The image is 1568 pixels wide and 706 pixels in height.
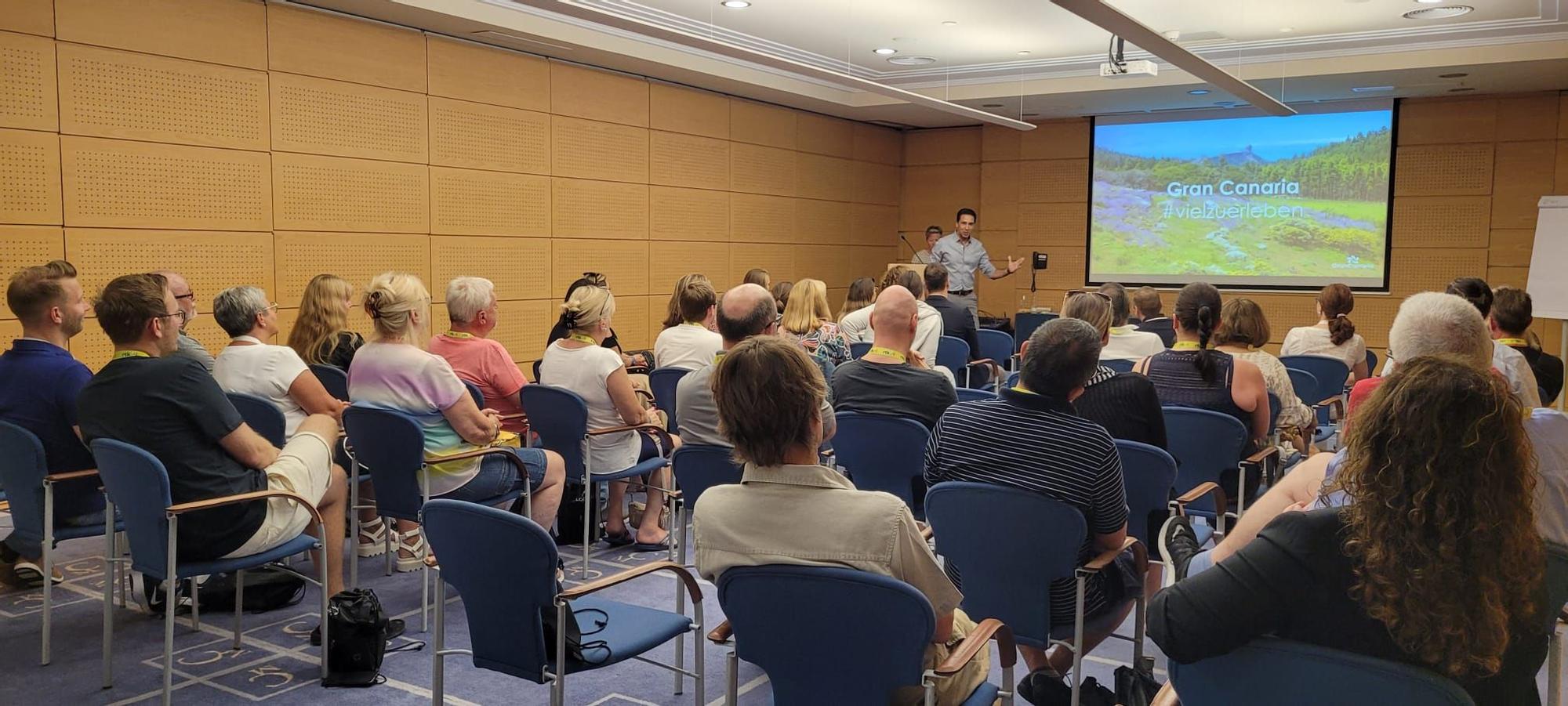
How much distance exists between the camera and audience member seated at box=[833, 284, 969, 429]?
4.04 m

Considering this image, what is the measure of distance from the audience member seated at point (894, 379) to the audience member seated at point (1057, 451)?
3.12ft

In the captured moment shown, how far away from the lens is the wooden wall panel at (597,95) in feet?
29.5

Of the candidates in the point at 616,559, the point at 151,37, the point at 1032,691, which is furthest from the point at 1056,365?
the point at 151,37

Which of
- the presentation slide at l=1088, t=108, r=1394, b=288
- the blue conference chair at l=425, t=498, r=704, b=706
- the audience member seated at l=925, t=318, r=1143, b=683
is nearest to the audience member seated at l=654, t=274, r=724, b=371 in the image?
the audience member seated at l=925, t=318, r=1143, b=683

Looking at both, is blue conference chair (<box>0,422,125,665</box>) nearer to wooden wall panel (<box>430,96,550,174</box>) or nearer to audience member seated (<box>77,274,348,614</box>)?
audience member seated (<box>77,274,348,614</box>)

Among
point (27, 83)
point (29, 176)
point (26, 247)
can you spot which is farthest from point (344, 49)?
point (26, 247)

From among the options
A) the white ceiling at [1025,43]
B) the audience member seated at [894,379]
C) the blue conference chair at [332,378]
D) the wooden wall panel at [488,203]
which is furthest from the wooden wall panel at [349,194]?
the audience member seated at [894,379]

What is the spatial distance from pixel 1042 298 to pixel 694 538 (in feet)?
37.0

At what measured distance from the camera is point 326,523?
4.11m

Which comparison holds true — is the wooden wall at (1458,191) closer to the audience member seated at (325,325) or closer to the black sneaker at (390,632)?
the audience member seated at (325,325)

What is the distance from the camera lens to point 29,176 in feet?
19.1

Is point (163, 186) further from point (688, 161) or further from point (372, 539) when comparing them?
point (688, 161)

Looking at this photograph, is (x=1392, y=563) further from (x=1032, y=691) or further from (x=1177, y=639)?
(x=1032, y=691)

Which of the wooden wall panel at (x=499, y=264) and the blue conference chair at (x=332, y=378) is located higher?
the wooden wall panel at (x=499, y=264)
